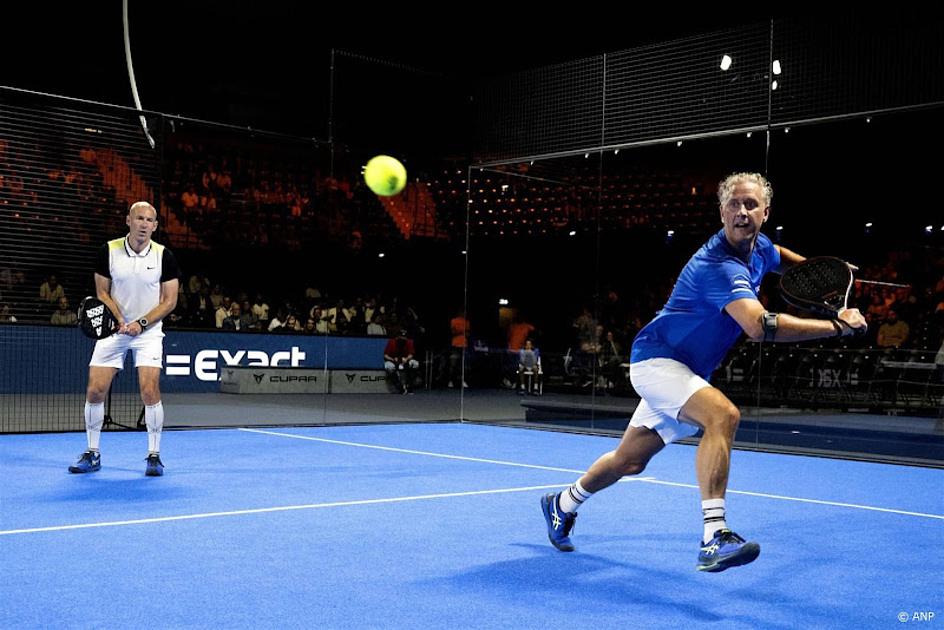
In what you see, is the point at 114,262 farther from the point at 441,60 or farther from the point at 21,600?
the point at 441,60

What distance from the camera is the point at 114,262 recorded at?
611 centimetres

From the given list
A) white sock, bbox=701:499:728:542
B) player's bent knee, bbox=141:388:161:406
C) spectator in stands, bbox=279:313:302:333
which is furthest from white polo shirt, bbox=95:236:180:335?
spectator in stands, bbox=279:313:302:333

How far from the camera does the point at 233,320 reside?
51.1ft

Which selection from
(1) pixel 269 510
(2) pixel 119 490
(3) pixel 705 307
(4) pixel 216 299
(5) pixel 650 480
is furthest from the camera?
(4) pixel 216 299

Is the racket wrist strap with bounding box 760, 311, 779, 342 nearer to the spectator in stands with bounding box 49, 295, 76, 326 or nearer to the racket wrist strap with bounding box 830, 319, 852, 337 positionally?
the racket wrist strap with bounding box 830, 319, 852, 337

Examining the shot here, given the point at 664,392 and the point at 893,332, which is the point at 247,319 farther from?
the point at 664,392

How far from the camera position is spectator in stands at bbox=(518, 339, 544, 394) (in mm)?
14953

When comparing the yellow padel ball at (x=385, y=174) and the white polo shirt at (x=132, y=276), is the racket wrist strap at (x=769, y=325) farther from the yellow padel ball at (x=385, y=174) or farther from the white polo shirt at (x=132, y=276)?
the yellow padel ball at (x=385, y=174)

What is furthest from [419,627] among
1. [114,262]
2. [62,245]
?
[62,245]

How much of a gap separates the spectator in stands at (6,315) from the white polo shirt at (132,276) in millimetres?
4453

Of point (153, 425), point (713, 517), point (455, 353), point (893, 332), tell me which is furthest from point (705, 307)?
point (455, 353)

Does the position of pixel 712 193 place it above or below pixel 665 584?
above

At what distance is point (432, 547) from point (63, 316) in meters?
9.54

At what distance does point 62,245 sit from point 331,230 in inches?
327
